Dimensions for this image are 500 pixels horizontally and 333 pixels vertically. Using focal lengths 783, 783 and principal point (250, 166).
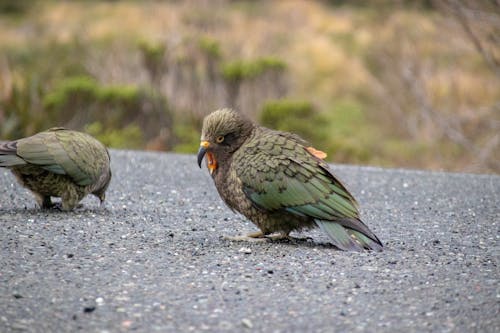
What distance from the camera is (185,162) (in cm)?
917

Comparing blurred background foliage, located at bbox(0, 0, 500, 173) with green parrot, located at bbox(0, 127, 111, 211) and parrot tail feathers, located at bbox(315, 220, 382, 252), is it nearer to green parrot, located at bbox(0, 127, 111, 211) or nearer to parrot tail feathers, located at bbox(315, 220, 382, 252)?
green parrot, located at bbox(0, 127, 111, 211)

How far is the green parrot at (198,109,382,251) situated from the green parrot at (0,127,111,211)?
1064 millimetres

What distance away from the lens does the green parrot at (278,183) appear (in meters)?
5.06

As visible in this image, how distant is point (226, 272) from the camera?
14.9ft

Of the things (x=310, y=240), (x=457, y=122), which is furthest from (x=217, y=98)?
(x=310, y=240)

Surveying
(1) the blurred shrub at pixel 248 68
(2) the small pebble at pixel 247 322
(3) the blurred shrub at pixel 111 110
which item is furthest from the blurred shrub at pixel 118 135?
(2) the small pebble at pixel 247 322

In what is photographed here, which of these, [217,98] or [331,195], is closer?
[331,195]

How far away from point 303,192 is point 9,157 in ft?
7.00

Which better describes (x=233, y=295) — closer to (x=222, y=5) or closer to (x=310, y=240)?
(x=310, y=240)

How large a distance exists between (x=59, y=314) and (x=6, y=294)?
1.43 feet

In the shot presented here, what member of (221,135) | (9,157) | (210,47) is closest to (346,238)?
(221,135)

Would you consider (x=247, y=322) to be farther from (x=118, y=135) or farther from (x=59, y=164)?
(x=118, y=135)

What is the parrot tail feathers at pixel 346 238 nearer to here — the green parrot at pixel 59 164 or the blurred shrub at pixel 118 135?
the green parrot at pixel 59 164

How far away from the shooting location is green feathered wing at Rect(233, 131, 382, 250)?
505 cm
